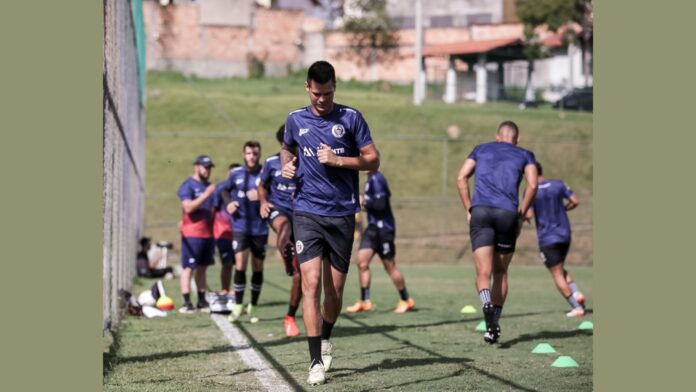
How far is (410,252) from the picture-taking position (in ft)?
115

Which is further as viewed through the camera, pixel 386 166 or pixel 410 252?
pixel 386 166

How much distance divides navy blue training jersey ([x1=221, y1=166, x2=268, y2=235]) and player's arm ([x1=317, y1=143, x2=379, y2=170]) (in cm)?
545

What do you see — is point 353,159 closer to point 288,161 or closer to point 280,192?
point 288,161

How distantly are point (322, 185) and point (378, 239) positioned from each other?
7.26 meters

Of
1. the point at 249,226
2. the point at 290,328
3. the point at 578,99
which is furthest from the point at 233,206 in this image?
the point at 578,99

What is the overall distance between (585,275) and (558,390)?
66.6ft

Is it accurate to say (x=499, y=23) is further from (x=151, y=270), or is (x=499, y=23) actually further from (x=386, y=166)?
(x=151, y=270)

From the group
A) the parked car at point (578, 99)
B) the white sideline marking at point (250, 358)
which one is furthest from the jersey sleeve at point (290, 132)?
the parked car at point (578, 99)

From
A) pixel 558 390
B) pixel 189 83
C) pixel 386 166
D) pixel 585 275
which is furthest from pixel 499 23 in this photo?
pixel 558 390

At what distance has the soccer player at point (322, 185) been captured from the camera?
8453 mm

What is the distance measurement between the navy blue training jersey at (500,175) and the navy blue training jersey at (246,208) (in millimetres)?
3711

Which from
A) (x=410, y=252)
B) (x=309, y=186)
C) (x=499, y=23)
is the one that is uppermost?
(x=499, y=23)

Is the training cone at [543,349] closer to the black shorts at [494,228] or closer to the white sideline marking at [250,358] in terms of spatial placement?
the black shorts at [494,228]

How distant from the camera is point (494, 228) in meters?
11.0
